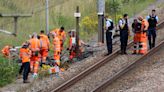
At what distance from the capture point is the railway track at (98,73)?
16781 mm

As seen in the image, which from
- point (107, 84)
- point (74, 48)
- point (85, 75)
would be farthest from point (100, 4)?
point (107, 84)

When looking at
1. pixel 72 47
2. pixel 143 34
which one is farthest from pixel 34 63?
pixel 143 34

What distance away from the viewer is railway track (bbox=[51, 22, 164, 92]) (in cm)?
1678

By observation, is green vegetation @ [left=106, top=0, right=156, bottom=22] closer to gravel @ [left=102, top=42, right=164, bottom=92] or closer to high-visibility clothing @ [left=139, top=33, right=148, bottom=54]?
high-visibility clothing @ [left=139, top=33, right=148, bottom=54]

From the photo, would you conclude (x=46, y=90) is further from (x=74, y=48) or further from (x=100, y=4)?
(x=100, y=4)

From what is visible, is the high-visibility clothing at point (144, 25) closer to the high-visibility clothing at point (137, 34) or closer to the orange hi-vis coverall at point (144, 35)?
the orange hi-vis coverall at point (144, 35)

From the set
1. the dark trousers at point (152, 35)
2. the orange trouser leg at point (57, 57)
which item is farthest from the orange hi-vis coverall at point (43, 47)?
the dark trousers at point (152, 35)

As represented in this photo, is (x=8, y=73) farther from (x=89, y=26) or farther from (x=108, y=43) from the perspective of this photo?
(x=89, y=26)

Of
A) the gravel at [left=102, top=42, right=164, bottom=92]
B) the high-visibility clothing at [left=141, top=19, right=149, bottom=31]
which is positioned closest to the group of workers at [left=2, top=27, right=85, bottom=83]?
the high-visibility clothing at [left=141, top=19, right=149, bottom=31]

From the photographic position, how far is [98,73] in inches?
714

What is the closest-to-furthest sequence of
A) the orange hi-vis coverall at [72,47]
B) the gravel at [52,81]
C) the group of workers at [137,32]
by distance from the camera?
the gravel at [52,81] < the group of workers at [137,32] < the orange hi-vis coverall at [72,47]

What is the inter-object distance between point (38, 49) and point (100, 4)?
16.4ft

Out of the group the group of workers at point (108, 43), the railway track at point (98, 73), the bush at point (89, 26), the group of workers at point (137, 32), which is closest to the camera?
the railway track at point (98, 73)

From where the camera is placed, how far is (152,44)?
803 inches
